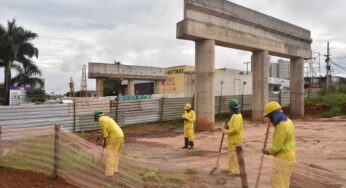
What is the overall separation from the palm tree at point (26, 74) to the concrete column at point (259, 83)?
24.7m

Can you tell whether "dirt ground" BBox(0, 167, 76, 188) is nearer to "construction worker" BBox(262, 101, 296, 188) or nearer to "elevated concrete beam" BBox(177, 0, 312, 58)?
"construction worker" BBox(262, 101, 296, 188)

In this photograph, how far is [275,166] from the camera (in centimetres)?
560

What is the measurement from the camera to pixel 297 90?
89.3 feet

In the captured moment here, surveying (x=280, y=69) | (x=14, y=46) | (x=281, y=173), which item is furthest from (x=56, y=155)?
(x=280, y=69)

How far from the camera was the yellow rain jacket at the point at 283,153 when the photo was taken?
18.1 ft

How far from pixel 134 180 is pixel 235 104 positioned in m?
3.10

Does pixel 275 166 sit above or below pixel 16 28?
below

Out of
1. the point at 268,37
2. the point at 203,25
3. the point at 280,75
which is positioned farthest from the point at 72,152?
the point at 280,75

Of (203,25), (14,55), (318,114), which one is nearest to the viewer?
(203,25)

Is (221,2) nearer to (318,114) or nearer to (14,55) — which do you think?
(318,114)

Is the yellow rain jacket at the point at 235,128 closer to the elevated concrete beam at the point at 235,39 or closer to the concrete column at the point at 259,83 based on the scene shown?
the elevated concrete beam at the point at 235,39

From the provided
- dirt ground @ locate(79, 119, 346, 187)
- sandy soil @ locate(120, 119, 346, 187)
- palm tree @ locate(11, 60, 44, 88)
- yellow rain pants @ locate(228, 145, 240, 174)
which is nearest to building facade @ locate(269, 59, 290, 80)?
palm tree @ locate(11, 60, 44, 88)

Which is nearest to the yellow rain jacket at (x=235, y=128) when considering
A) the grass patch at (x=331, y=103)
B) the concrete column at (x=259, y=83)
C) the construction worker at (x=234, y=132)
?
the construction worker at (x=234, y=132)

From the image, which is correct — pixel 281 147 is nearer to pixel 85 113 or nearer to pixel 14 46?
pixel 85 113
